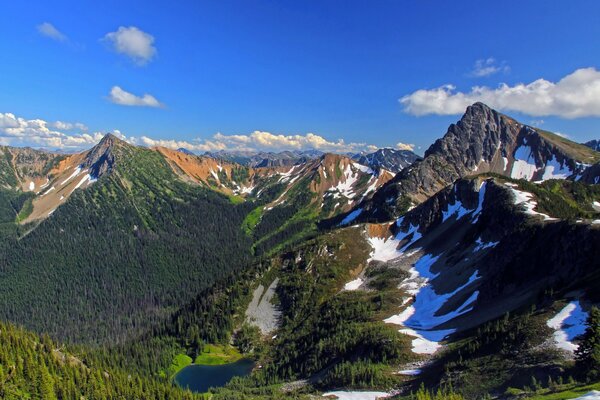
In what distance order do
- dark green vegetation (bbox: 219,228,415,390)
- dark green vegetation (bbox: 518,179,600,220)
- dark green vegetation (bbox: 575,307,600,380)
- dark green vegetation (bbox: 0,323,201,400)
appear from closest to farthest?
1. dark green vegetation (bbox: 575,307,600,380)
2. dark green vegetation (bbox: 0,323,201,400)
3. dark green vegetation (bbox: 219,228,415,390)
4. dark green vegetation (bbox: 518,179,600,220)

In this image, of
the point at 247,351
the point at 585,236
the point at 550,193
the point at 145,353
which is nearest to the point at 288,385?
the point at 247,351

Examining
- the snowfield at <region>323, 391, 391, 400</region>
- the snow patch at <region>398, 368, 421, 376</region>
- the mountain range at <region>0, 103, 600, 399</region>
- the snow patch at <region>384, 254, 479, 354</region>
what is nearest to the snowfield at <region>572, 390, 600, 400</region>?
the mountain range at <region>0, 103, 600, 399</region>

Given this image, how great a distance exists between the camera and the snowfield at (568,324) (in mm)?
65125

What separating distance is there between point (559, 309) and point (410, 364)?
104 ft

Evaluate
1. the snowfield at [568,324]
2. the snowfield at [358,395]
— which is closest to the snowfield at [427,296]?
the snowfield at [358,395]

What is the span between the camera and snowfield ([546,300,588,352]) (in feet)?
214

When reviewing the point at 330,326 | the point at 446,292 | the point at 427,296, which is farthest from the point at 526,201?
the point at 330,326

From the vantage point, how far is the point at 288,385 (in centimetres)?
10650

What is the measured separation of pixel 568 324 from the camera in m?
69.4

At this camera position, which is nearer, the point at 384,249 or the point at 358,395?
the point at 358,395

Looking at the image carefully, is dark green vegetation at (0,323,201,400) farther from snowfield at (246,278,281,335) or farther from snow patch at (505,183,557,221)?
snow patch at (505,183,557,221)

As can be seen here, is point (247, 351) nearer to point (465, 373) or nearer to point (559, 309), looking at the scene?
point (465, 373)

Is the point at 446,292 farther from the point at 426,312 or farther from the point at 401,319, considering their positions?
the point at 401,319

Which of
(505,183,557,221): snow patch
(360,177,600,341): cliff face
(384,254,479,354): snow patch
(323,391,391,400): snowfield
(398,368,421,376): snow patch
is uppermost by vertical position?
(505,183,557,221): snow patch
